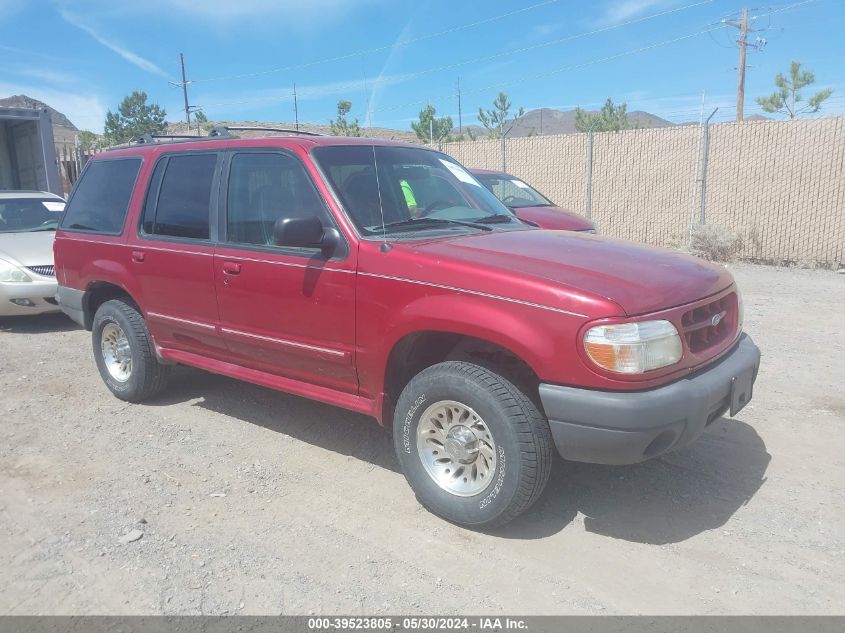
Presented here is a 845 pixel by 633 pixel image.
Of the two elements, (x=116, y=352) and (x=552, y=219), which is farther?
(x=552, y=219)

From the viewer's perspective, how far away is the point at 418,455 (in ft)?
12.2

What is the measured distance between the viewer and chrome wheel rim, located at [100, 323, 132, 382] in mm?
5562

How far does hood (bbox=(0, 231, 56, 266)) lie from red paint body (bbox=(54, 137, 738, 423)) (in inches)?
146

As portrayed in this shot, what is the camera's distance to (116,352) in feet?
18.5

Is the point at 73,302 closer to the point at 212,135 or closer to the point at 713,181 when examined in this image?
the point at 212,135

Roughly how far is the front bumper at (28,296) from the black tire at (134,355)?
9.60ft

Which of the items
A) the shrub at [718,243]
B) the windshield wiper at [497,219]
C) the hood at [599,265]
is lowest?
the shrub at [718,243]

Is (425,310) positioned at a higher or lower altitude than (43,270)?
higher

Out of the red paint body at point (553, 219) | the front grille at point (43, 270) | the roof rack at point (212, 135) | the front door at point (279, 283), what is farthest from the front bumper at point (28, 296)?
the red paint body at point (553, 219)

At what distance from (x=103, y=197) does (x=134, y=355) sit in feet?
4.37

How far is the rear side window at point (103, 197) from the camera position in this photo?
534 centimetres

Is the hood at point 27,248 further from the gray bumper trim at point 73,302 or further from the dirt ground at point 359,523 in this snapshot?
the dirt ground at point 359,523

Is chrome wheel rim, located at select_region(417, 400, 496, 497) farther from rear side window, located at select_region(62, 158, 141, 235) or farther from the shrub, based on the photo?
the shrub
